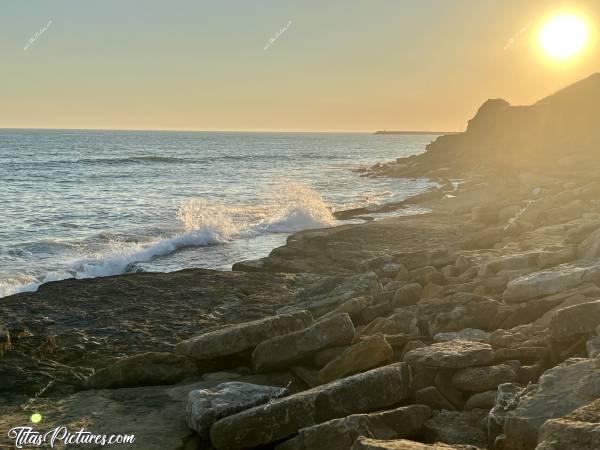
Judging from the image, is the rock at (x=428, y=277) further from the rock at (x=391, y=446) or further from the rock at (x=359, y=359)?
the rock at (x=391, y=446)

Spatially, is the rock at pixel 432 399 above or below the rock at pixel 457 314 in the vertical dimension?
below

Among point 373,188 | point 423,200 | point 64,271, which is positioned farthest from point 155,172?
point 64,271

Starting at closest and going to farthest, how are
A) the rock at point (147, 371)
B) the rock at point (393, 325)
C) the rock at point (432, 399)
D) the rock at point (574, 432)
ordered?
the rock at point (574, 432) < the rock at point (432, 399) < the rock at point (147, 371) < the rock at point (393, 325)

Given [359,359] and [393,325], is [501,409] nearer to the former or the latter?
[359,359]

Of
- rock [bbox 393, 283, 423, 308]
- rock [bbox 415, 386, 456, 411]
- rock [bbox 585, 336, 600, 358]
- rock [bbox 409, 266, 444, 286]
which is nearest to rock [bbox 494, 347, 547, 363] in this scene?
rock [bbox 585, 336, 600, 358]

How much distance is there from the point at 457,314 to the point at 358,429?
3.35m

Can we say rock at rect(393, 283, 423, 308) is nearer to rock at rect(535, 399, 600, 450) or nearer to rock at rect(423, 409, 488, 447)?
rock at rect(423, 409, 488, 447)

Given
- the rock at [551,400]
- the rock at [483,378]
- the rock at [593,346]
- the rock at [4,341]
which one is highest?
the rock at [593,346]

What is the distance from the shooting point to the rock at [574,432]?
3.58m

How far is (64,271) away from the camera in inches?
634

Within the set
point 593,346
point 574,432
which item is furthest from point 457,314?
point 574,432

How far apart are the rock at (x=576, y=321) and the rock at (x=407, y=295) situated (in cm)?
371

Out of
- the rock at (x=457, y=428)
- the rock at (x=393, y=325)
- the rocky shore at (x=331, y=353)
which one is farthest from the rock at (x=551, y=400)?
the rock at (x=393, y=325)

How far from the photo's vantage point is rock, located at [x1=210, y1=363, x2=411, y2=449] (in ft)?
17.3
